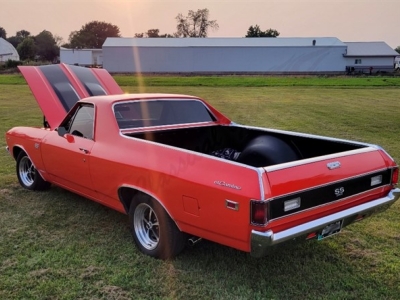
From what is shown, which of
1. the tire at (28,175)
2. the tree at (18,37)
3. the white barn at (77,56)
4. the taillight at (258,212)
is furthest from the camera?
the tree at (18,37)

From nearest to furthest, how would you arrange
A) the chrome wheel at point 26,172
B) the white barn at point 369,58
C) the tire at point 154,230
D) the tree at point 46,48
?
the tire at point 154,230 → the chrome wheel at point 26,172 → the white barn at point 369,58 → the tree at point 46,48

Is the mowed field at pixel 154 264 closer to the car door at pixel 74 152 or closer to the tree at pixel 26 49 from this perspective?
the car door at pixel 74 152

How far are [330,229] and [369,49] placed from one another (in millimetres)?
63278

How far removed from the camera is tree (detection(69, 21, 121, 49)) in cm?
10369

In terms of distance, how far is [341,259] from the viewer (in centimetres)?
397

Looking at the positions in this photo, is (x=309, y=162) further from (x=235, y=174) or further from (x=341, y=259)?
(x=341, y=259)

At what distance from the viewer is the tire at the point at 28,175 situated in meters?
5.95

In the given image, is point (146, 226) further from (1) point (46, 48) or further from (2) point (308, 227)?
(1) point (46, 48)

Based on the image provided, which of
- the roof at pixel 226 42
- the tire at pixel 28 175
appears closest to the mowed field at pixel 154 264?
the tire at pixel 28 175

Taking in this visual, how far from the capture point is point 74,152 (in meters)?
4.74

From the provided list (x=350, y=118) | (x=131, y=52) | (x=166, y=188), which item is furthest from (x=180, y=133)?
A: (x=131, y=52)

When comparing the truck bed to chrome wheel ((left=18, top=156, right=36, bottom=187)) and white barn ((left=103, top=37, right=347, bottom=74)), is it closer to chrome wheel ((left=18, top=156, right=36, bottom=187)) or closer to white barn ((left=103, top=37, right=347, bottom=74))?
chrome wheel ((left=18, top=156, right=36, bottom=187))

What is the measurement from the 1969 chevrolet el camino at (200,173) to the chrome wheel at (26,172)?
1.7 inches

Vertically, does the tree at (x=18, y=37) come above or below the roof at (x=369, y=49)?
above
